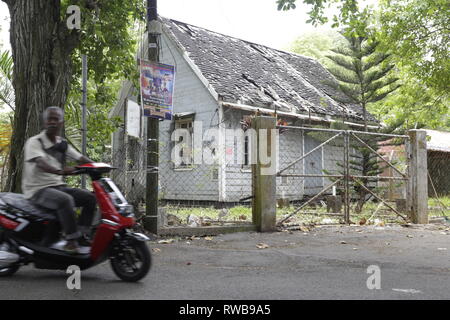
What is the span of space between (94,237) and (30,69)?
3.63 metres

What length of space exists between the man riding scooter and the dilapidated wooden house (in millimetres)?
8434

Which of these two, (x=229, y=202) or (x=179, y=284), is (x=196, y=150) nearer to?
(x=229, y=202)

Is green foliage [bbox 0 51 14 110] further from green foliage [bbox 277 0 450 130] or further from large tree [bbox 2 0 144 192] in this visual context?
green foliage [bbox 277 0 450 130]

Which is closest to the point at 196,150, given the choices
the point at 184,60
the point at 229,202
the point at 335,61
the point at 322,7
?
the point at 229,202

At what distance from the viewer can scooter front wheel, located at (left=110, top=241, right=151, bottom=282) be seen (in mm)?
4441

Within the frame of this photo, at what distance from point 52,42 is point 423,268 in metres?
5.84

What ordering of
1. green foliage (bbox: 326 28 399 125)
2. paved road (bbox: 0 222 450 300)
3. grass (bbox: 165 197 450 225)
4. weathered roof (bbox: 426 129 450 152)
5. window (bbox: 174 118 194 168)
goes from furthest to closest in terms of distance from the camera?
weathered roof (bbox: 426 129 450 152)
window (bbox: 174 118 194 168)
green foliage (bbox: 326 28 399 125)
grass (bbox: 165 197 450 225)
paved road (bbox: 0 222 450 300)

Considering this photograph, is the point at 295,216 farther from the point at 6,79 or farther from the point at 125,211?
the point at 125,211

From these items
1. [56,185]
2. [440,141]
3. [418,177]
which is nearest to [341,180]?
[418,177]

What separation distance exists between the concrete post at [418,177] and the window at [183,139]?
24.2 ft

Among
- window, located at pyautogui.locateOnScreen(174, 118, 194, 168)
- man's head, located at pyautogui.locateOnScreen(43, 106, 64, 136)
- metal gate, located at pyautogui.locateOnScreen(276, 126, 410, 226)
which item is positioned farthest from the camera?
window, located at pyautogui.locateOnScreen(174, 118, 194, 168)

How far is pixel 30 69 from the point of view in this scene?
7.02 metres

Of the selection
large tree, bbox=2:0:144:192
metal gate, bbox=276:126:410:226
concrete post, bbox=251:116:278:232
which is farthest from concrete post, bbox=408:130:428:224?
large tree, bbox=2:0:144:192

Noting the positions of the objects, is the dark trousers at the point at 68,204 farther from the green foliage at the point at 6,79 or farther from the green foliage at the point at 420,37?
the green foliage at the point at 420,37
